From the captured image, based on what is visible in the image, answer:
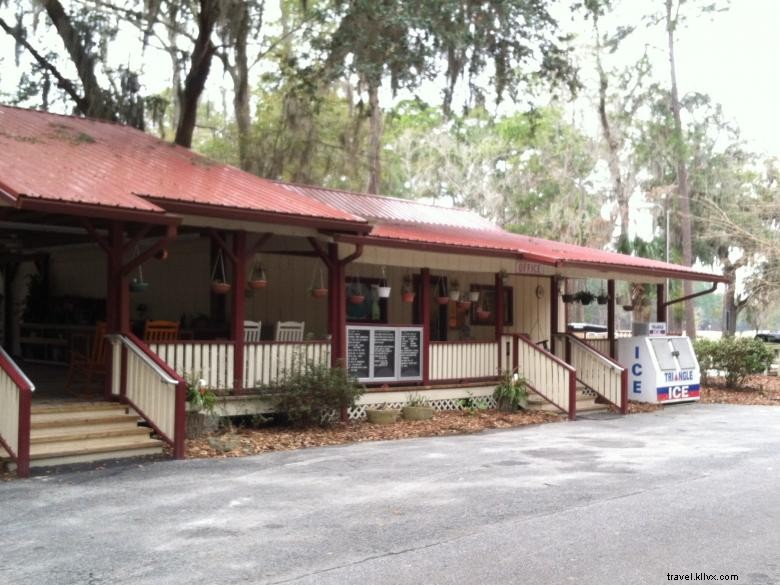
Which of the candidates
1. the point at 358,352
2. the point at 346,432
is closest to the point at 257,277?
the point at 358,352

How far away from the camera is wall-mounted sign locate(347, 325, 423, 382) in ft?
45.3

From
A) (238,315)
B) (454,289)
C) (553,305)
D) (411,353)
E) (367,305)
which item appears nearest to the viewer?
(238,315)

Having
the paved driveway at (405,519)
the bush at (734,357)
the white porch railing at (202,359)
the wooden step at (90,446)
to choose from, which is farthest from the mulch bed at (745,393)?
the wooden step at (90,446)

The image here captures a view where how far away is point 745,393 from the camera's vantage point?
2080 cm

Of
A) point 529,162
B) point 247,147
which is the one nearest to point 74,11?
point 247,147

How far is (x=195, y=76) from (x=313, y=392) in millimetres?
10966

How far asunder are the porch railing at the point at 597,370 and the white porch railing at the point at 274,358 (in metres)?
6.06

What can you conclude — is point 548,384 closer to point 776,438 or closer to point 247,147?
point 776,438

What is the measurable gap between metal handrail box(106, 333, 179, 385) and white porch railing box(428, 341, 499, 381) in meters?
5.74

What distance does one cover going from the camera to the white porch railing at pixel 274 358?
40.1 feet

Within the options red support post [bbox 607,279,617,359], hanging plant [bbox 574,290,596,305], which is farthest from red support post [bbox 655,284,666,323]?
hanging plant [bbox 574,290,596,305]

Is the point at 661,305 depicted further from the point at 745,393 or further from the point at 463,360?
the point at 463,360

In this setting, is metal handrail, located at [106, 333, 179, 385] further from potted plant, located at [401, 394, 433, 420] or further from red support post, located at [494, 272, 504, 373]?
red support post, located at [494, 272, 504, 373]

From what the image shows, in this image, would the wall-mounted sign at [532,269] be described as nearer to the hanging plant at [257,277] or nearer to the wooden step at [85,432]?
the hanging plant at [257,277]
